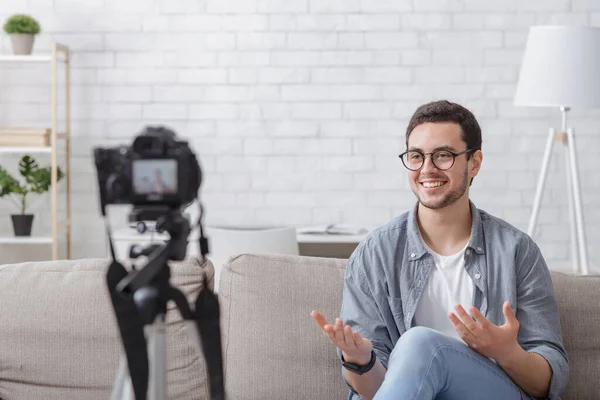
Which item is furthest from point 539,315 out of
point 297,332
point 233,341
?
point 233,341

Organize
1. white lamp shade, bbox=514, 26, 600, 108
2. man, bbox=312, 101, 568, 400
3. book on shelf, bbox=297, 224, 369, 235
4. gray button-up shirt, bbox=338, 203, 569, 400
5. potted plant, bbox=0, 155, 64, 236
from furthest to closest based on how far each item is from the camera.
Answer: potted plant, bbox=0, 155, 64, 236 → book on shelf, bbox=297, 224, 369, 235 → white lamp shade, bbox=514, 26, 600, 108 → gray button-up shirt, bbox=338, 203, 569, 400 → man, bbox=312, 101, 568, 400

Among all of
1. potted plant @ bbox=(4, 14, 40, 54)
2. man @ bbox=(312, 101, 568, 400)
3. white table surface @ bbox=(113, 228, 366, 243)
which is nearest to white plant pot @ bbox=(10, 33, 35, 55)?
potted plant @ bbox=(4, 14, 40, 54)

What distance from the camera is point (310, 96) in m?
4.60

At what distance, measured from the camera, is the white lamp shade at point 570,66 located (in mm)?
3693

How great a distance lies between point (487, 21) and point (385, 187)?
1.01m

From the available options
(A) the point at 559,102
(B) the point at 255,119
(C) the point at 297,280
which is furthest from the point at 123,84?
(C) the point at 297,280

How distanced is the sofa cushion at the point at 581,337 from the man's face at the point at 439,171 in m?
0.41

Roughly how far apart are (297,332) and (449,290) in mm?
412

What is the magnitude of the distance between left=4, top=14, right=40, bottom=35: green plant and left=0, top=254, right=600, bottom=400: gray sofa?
90.8 inches

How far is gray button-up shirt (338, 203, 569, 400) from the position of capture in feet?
7.04

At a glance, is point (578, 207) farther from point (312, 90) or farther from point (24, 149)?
point (24, 149)

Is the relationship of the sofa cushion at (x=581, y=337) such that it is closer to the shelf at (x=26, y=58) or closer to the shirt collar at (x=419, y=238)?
the shirt collar at (x=419, y=238)

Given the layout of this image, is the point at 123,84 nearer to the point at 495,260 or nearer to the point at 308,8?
the point at 308,8

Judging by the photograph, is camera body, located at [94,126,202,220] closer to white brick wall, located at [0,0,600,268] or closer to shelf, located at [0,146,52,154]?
shelf, located at [0,146,52,154]
